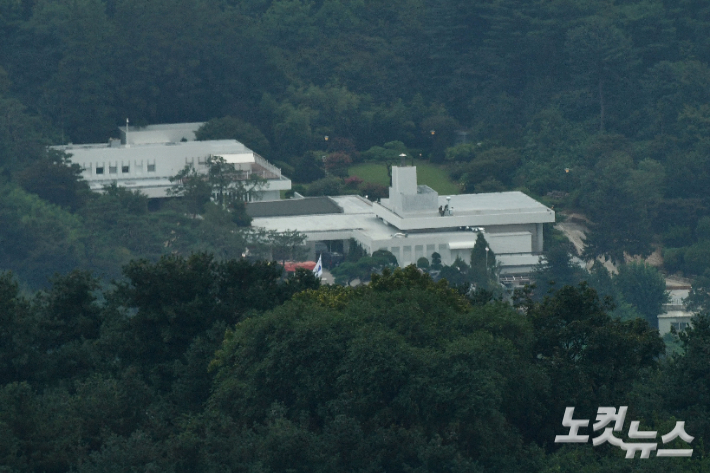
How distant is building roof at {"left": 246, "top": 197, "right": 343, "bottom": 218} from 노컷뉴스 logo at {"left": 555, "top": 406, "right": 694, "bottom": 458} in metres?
35.6

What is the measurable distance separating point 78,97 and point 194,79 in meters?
5.13

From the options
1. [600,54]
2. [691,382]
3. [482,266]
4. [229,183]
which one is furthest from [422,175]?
[691,382]

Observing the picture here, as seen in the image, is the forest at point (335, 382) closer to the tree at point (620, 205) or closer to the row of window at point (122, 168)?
the tree at point (620, 205)

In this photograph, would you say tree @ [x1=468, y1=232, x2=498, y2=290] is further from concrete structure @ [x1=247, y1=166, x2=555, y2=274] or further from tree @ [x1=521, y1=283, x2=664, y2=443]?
tree @ [x1=521, y1=283, x2=664, y2=443]

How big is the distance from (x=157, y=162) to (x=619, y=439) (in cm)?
4365

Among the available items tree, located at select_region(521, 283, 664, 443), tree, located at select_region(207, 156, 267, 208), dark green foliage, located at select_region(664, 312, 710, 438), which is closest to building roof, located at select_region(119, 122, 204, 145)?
tree, located at select_region(207, 156, 267, 208)

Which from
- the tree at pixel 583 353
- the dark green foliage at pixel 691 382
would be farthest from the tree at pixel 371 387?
the dark green foliage at pixel 691 382

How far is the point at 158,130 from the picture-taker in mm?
67375

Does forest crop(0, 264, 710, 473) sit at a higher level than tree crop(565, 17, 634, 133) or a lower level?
lower

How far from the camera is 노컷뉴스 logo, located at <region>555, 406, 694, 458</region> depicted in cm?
2005

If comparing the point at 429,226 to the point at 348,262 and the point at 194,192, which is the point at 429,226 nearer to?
the point at 348,262

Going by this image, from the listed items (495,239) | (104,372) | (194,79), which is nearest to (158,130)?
(194,79)

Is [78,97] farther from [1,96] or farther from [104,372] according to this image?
[104,372]

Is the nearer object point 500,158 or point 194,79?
point 500,158
